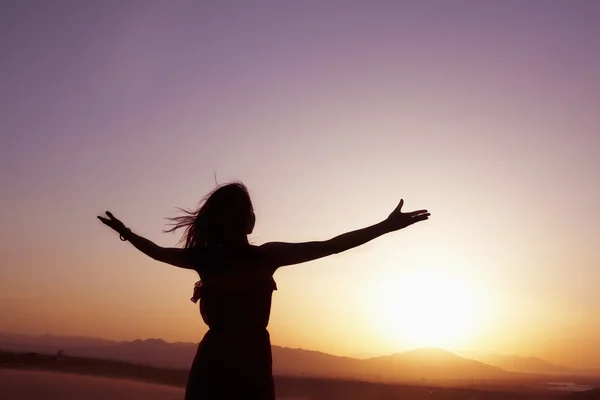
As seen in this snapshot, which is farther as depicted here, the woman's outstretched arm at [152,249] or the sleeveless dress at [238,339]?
the woman's outstretched arm at [152,249]

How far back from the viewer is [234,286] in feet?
14.1

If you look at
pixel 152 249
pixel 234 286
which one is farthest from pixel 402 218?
pixel 152 249

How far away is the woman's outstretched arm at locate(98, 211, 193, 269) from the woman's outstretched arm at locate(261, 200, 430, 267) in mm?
561

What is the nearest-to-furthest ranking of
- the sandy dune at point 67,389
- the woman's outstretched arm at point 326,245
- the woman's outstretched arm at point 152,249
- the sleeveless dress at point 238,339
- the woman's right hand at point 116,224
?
the sleeveless dress at point 238,339 < the woman's outstretched arm at point 326,245 < the woman's outstretched arm at point 152,249 < the woman's right hand at point 116,224 < the sandy dune at point 67,389

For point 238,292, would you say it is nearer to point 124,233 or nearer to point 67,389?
point 124,233

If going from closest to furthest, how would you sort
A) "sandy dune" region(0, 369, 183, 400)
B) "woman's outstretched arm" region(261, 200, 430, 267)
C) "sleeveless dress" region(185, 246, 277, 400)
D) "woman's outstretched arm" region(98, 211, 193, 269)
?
"sleeveless dress" region(185, 246, 277, 400), "woman's outstretched arm" region(261, 200, 430, 267), "woman's outstretched arm" region(98, 211, 193, 269), "sandy dune" region(0, 369, 183, 400)

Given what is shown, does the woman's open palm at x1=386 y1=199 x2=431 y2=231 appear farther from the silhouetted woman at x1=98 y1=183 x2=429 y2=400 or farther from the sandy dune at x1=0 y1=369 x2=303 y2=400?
the sandy dune at x1=0 y1=369 x2=303 y2=400

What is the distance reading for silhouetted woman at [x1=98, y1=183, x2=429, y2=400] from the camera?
4207 millimetres

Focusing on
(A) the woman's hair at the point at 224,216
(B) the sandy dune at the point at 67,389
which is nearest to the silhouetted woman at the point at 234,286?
(A) the woman's hair at the point at 224,216

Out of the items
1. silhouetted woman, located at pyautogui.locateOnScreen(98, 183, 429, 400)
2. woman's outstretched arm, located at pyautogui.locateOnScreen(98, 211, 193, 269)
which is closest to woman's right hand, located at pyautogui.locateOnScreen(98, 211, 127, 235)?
woman's outstretched arm, located at pyautogui.locateOnScreen(98, 211, 193, 269)

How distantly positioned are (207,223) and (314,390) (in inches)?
1548

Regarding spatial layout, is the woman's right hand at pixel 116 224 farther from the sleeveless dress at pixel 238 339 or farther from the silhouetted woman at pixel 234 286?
the sleeveless dress at pixel 238 339

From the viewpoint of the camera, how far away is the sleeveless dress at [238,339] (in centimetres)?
420

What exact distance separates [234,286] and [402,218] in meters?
1.24
